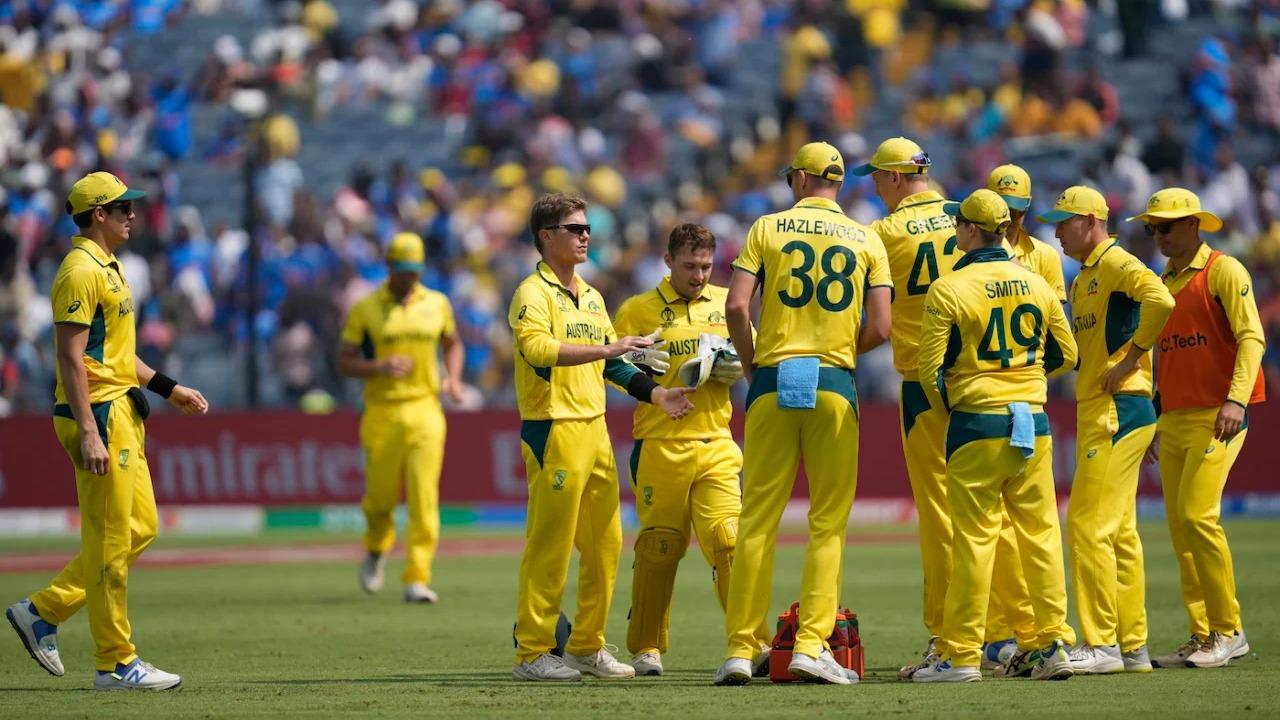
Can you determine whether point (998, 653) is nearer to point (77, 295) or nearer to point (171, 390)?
point (171, 390)

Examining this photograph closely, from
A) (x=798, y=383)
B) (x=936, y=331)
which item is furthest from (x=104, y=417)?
(x=936, y=331)

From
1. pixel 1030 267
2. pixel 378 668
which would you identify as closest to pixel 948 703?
pixel 1030 267

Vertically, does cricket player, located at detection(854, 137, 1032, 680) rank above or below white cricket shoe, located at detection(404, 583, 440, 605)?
above

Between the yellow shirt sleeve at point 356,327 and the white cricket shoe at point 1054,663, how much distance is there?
314 inches

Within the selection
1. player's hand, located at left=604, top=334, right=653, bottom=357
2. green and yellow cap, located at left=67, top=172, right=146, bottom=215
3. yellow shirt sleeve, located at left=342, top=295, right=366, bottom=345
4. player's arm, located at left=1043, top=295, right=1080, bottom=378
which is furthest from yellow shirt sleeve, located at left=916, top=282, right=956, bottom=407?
yellow shirt sleeve, located at left=342, top=295, right=366, bottom=345

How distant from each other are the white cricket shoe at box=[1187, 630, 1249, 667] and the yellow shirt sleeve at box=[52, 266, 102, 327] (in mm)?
6416

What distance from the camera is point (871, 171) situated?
1048 centimetres

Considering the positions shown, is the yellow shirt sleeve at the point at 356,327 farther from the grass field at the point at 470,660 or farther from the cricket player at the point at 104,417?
the cricket player at the point at 104,417

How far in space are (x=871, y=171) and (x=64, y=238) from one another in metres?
21.1

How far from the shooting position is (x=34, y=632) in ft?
33.4

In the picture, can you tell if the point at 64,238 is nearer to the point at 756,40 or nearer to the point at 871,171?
the point at 756,40

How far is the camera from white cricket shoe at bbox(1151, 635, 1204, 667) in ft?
33.7

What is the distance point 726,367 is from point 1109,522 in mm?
2296

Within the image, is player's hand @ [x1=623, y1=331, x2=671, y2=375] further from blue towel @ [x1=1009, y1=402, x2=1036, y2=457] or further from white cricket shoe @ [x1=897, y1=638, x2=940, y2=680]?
white cricket shoe @ [x1=897, y1=638, x2=940, y2=680]
